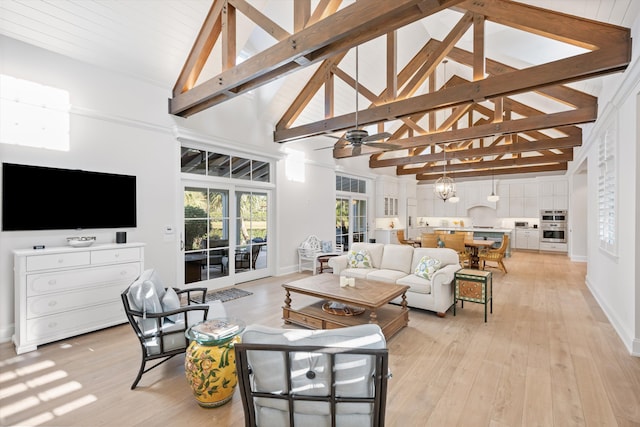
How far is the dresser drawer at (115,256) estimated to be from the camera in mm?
3435

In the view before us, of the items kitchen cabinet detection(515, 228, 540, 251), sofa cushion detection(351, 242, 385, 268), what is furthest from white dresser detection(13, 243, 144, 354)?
kitchen cabinet detection(515, 228, 540, 251)

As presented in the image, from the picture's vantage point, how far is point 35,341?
304 centimetres

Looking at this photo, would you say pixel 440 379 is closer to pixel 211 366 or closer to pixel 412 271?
pixel 211 366

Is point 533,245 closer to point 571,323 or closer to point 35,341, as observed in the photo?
point 571,323

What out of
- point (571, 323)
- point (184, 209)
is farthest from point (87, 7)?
point (571, 323)

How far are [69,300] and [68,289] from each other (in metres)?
0.13

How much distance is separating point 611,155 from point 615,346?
7.99 feet

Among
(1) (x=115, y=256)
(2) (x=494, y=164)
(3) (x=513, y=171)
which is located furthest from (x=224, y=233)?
(3) (x=513, y=171)

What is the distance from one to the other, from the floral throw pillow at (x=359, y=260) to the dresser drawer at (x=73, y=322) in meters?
3.40

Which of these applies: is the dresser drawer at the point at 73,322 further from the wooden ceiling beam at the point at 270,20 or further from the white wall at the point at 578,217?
the white wall at the point at 578,217

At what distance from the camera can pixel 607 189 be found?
4059 millimetres

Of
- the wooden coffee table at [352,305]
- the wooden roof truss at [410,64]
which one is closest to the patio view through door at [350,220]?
the wooden roof truss at [410,64]

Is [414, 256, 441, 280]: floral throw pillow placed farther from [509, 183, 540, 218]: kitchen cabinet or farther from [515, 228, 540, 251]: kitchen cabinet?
[509, 183, 540, 218]: kitchen cabinet

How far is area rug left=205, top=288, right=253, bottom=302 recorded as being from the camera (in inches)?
191
